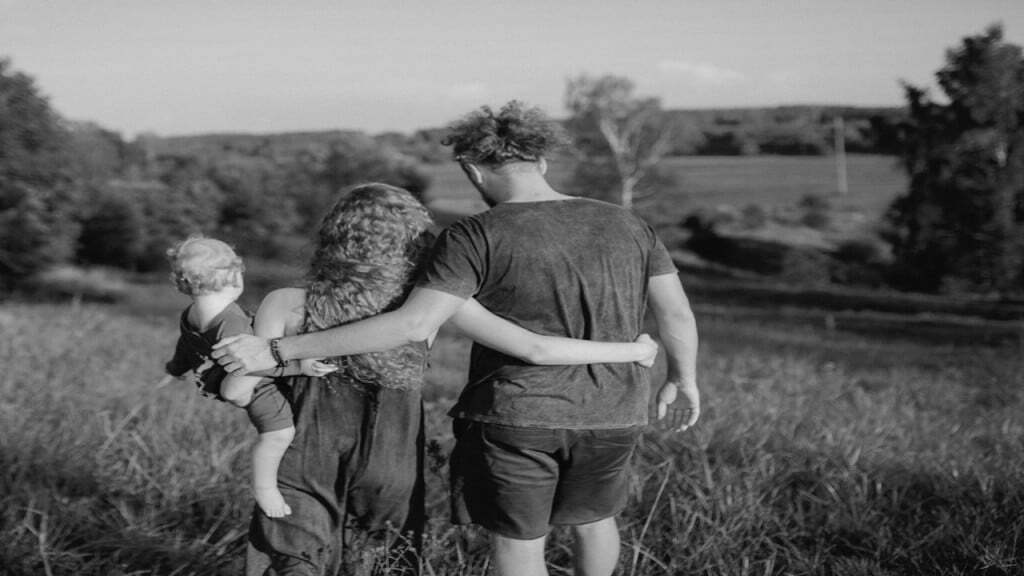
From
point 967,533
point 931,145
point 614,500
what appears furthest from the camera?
point 931,145

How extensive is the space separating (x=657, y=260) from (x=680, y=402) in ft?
1.92

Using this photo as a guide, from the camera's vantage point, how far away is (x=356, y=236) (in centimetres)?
266

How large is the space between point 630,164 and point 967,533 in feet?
136

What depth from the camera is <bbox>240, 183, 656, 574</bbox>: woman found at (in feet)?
8.75

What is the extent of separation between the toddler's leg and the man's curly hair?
94 cm

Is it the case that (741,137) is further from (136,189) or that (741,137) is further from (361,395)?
(361,395)

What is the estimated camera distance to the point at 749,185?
64562mm

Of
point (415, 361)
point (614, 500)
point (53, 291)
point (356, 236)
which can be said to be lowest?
point (53, 291)

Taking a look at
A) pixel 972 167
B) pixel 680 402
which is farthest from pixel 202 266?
pixel 972 167

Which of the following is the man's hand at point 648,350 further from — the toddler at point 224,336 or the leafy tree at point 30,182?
the leafy tree at point 30,182

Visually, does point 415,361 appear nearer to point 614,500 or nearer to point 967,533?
point 614,500

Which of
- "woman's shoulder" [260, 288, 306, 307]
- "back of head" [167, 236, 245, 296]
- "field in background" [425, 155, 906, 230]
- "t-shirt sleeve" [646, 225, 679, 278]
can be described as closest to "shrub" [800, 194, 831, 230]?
"field in background" [425, 155, 906, 230]

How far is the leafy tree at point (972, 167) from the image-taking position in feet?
81.7

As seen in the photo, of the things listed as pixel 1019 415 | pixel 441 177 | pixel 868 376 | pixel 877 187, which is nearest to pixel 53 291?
pixel 868 376
